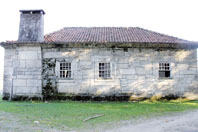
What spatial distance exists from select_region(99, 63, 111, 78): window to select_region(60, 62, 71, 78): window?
195cm

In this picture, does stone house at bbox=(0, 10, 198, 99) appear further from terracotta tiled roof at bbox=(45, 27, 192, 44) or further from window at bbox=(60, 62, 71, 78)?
terracotta tiled roof at bbox=(45, 27, 192, 44)

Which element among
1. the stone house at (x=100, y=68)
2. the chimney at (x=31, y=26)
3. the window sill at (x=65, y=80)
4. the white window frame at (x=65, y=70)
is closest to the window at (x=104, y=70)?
the stone house at (x=100, y=68)

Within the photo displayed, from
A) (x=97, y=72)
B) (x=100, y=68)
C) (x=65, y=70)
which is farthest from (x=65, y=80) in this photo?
(x=100, y=68)

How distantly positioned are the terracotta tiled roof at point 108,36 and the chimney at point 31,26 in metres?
0.69

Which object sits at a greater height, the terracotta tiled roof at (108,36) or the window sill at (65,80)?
the terracotta tiled roof at (108,36)

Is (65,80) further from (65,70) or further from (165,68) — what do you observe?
(165,68)

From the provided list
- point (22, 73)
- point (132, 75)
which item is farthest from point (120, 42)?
point (22, 73)

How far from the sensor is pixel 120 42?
13133 millimetres

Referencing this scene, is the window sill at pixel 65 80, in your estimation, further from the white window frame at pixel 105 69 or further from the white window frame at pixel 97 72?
Answer: the white window frame at pixel 105 69

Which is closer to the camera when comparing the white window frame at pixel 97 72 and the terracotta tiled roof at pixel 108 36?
the white window frame at pixel 97 72

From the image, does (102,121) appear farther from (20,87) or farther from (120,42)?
(20,87)

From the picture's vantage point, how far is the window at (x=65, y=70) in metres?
13.5

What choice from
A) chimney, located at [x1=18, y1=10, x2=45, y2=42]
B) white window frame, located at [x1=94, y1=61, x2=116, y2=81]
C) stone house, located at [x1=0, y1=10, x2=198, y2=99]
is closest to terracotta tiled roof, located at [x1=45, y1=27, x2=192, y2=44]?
stone house, located at [x1=0, y1=10, x2=198, y2=99]

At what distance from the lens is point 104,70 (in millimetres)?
13562
